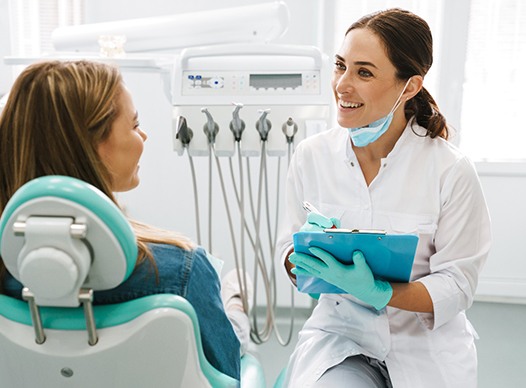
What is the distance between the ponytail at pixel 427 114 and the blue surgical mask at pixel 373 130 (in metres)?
0.07

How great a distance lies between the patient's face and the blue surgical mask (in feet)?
1.97

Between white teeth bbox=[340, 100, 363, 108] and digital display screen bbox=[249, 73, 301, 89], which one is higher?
digital display screen bbox=[249, 73, 301, 89]

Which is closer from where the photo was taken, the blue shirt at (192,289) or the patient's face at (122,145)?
the blue shirt at (192,289)

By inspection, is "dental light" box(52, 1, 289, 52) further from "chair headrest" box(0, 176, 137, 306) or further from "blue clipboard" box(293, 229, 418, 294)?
"chair headrest" box(0, 176, 137, 306)

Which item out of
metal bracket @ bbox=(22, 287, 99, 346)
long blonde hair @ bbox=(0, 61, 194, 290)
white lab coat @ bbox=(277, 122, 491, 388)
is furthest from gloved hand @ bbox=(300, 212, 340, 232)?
metal bracket @ bbox=(22, 287, 99, 346)

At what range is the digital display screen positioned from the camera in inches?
76.7

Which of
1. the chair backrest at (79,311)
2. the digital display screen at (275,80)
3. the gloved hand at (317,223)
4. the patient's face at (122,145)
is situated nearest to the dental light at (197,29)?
the digital display screen at (275,80)

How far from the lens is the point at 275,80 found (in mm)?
1957

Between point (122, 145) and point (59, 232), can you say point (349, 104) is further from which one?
point (59, 232)

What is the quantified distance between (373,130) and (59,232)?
3.02ft

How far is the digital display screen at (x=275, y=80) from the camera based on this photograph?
1949mm

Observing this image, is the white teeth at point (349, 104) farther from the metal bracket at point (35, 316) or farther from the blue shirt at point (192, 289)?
the metal bracket at point (35, 316)

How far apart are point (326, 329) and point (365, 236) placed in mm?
408

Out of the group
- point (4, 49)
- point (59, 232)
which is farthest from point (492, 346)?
point (4, 49)
